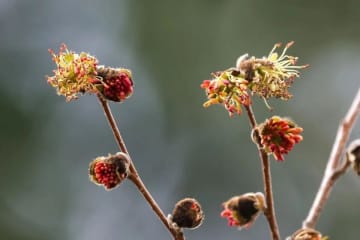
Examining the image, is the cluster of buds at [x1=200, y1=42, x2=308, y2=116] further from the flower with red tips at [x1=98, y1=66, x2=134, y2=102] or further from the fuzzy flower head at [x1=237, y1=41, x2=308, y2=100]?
the flower with red tips at [x1=98, y1=66, x2=134, y2=102]

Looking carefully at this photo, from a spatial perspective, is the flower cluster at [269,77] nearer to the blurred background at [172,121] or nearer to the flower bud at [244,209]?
the flower bud at [244,209]

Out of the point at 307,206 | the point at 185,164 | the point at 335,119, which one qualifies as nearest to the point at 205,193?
the point at 185,164

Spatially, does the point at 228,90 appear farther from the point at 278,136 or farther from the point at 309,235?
the point at 309,235

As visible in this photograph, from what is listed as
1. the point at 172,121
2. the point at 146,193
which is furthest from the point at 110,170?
the point at 172,121

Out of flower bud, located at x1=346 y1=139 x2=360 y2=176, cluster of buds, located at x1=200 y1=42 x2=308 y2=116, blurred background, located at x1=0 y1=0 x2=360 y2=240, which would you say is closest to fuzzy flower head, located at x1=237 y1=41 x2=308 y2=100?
cluster of buds, located at x1=200 y1=42 x2=308 y2=116

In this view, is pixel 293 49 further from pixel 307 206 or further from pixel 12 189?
pixel 12 189

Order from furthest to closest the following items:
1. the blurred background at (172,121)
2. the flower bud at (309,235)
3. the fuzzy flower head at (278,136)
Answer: the blurred background at (172,121) → the fuzzy flower head at (278,136) → the flower bud at (309,235)

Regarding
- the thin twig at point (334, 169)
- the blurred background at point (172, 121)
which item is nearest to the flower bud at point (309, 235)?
the thin twig at point (334, 169)
